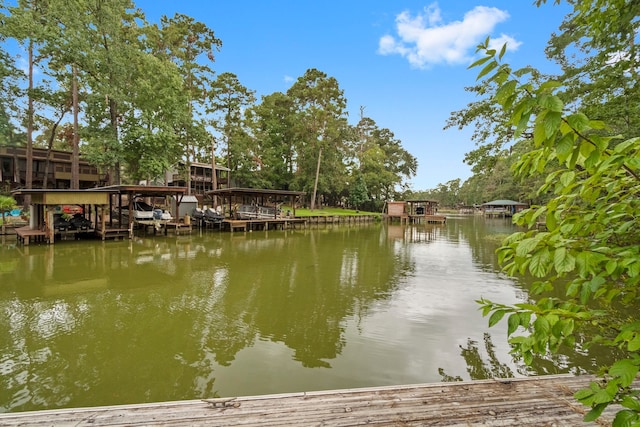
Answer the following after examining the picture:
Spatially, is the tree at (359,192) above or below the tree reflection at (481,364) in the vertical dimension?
above

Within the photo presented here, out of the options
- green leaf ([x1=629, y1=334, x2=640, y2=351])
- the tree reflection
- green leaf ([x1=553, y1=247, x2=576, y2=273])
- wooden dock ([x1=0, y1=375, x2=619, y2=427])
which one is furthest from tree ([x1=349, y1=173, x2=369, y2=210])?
green leaf ([x1=629, y1=334, x2=640, y2=351])

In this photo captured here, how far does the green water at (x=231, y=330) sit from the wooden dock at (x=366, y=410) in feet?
3.93

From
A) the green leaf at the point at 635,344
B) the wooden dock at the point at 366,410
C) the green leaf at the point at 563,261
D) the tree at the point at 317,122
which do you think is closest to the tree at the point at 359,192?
the tree at the point at 317,122

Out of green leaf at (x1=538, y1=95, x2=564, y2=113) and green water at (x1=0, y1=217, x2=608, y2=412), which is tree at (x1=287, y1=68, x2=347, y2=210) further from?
green leaf at (x1=538, y1=95, x2=564, y2=113)

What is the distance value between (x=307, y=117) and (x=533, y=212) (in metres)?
36.6

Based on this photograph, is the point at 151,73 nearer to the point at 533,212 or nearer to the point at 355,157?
the point at 533,212

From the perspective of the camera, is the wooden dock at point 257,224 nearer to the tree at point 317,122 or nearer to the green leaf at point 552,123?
the tree at point 317,122

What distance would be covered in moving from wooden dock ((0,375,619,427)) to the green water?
47.2 inches

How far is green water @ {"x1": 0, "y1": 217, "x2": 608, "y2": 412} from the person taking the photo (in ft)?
13.7

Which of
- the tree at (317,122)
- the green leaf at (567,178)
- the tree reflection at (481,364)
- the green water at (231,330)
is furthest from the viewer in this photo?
the tree at (317,122)

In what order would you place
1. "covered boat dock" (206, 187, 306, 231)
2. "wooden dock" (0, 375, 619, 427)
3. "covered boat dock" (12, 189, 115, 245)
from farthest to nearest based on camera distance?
"covered boat dock" (206, 187, 306, 231)
"covered boat dock" (12, 189, 115, 245)
"wooden dock" (0, 375, 619, 427)

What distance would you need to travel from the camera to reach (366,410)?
8.98ft

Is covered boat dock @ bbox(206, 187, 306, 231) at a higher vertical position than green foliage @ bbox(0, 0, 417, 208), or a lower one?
lower

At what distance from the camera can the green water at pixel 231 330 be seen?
417 cm
